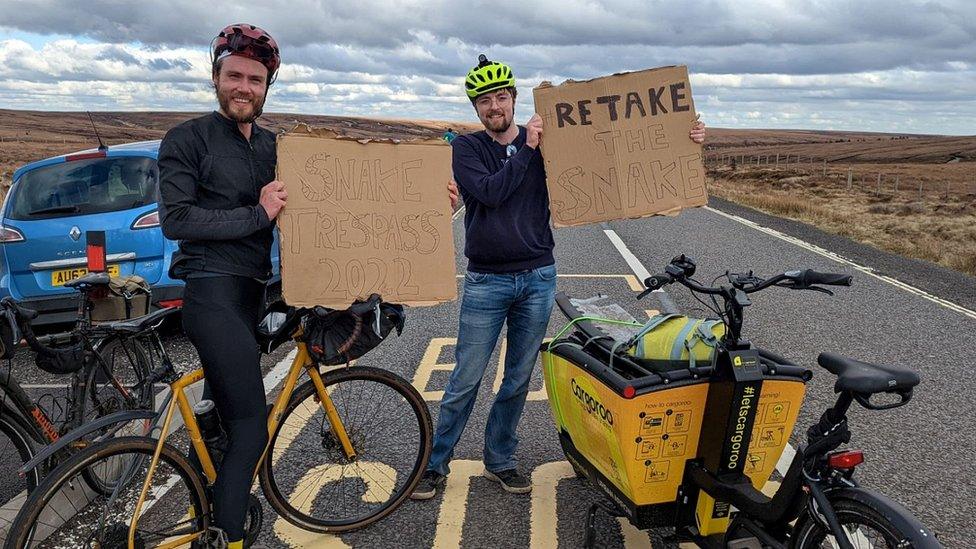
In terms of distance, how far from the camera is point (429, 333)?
24.4 feet

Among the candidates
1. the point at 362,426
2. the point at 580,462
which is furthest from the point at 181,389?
the point at 580,462

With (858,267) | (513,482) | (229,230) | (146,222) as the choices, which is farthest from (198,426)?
(858,267)

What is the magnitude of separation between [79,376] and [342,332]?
1.70 metres

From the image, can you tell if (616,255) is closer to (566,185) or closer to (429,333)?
(429,333)

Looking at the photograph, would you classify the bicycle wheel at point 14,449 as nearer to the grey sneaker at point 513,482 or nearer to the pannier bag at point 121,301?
the pannier bag at point 121,301

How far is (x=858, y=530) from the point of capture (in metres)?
2.49

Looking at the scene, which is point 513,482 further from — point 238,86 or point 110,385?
point 238,86

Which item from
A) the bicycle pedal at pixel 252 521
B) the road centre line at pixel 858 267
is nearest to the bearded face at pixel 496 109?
the bicycle pedal at pixel 252 521

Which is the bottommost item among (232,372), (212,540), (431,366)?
(431,366)

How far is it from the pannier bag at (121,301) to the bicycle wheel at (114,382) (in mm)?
135

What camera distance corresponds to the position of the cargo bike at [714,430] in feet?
8.52

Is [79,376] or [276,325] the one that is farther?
[79,376]

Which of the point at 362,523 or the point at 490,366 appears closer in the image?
the point at 362,523

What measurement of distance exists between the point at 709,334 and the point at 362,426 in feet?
5.78
